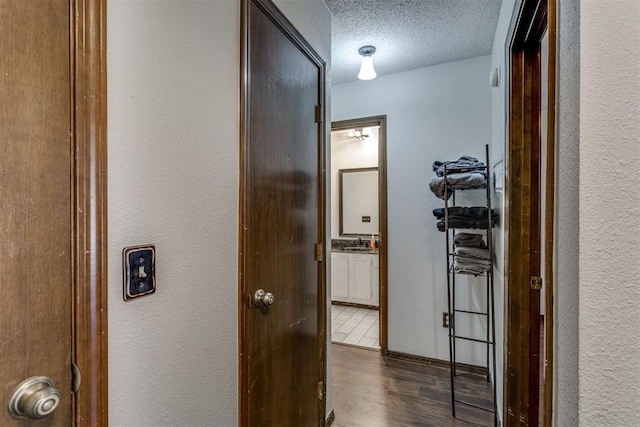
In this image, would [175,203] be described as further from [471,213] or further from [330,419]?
[471,213]

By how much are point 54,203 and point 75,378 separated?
14.3 inches

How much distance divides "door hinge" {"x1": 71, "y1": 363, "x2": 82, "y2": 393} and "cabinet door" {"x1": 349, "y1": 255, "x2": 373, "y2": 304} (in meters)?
3.77

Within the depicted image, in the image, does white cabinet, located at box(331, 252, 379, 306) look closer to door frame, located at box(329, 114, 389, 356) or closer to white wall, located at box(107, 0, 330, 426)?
door frame, located at box(329, 114, 389, 356)

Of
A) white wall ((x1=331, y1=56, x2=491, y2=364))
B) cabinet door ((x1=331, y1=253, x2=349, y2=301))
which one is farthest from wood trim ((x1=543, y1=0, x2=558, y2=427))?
cabinet door ((x1=331, y1=253, x2=349, y2=301))

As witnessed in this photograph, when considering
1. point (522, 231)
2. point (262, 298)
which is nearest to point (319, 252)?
point (262, 298)

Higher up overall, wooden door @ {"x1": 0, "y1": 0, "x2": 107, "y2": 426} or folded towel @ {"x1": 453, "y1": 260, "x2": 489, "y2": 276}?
wooden door @ {"x1": 0, "y1": 0, "x2": 107, "y2": 426}

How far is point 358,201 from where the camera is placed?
15.1ft

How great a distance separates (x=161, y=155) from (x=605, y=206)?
3.15ft

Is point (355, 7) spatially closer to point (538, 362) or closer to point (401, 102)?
point (401, 102)

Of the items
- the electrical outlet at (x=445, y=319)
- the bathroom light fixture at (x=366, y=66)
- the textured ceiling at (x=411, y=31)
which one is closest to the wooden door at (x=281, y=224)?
the textured ceiling at (x=411, y=31)

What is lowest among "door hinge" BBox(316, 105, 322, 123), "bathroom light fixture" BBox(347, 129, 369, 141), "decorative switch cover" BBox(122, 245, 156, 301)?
"decorative switch cover" BBox(122, 245, 156, 301)

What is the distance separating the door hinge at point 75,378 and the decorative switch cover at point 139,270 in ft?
0.52

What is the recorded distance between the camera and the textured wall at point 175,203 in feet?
2.49

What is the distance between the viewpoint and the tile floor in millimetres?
3227
